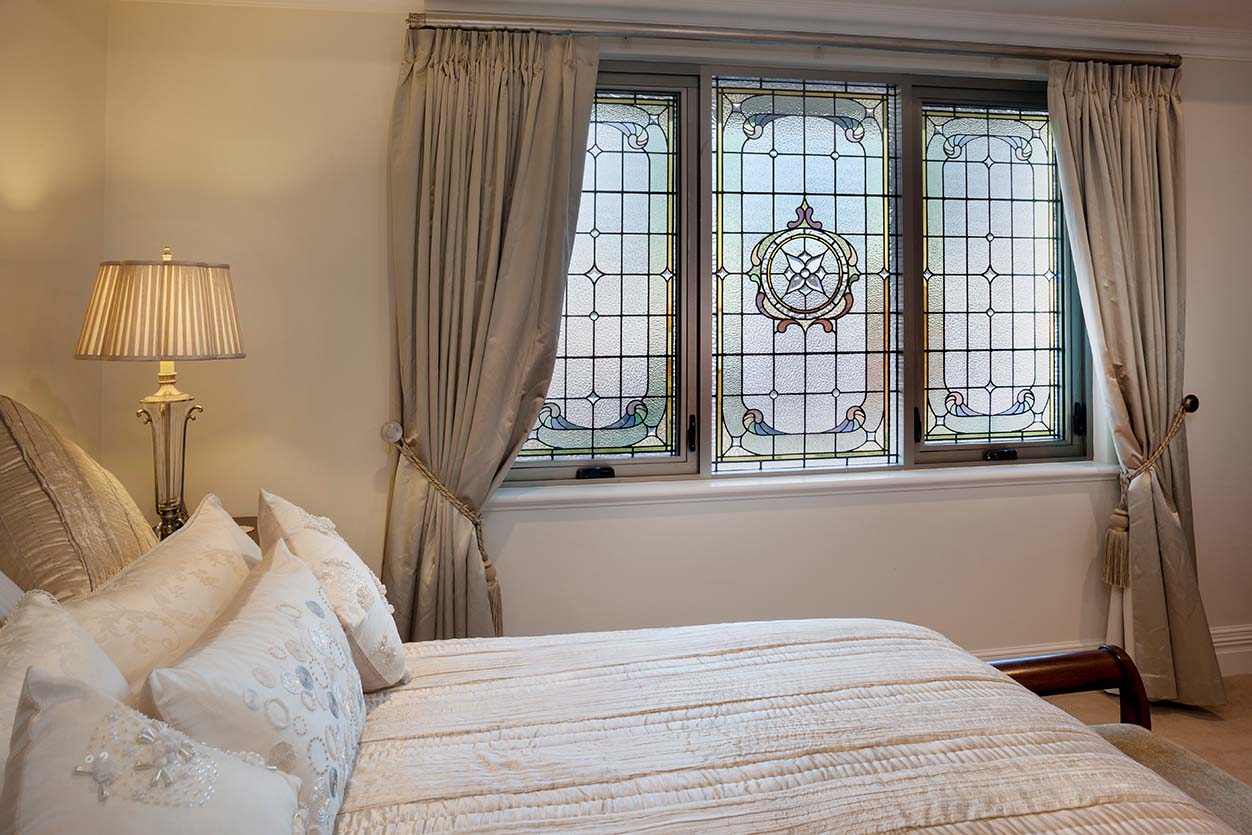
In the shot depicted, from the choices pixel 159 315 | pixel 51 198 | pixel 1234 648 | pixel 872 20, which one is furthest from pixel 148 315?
pixel 1234 648

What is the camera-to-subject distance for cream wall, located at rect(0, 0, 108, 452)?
7.26 ft

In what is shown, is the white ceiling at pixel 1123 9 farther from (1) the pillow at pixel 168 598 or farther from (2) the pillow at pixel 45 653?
(2) the pillow at pixel 45 653

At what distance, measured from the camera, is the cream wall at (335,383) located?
278 cm

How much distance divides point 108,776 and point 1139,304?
3.54 metres

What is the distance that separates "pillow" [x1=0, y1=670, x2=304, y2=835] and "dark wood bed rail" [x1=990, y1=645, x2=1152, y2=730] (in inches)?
65.4

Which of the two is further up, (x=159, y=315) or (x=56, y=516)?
(x=159, y=315)

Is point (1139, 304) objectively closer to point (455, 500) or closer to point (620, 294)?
point (620, 294)

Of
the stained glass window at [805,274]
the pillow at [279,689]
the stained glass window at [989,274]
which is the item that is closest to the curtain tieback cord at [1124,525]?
the stained glass window at [989,274]

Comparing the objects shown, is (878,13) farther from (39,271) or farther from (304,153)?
(39,271)

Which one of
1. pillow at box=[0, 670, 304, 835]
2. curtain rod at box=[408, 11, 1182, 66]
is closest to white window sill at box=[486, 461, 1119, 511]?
curtain rod at box=[408, 11, 1182, 66]

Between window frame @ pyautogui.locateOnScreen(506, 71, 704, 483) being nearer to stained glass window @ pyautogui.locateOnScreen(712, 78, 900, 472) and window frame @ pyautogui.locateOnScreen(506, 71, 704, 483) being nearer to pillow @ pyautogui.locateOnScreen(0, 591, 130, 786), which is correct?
stained glass window @ pyautogui.locateOnScreen(712, 78, 900, 472)

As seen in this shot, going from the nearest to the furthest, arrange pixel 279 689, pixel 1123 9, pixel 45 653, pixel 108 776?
pixel 108 776 → pixel 45 653 → pixel 279 689 → pixel 1123 9

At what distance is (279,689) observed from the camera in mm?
Answer: 1149

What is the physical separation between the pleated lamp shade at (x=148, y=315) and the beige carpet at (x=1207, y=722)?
3.10m
